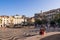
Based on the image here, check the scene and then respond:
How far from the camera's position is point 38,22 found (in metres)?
99.8

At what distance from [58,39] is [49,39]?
4.26ft

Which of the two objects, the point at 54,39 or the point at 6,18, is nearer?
the point at 54,39

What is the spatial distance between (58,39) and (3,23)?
272ft

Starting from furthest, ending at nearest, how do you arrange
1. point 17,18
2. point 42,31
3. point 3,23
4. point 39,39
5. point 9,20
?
point 17,18 → point 9,20 → point 3,23 → point 42,31 → point 39,39

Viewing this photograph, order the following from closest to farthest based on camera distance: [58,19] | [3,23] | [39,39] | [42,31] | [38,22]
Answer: [39,39]
[42,31]
[58,19]
[38,22]
[3,23]

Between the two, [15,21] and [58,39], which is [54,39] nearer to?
[58,39]

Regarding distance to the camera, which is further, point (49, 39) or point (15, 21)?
point (15, 21)

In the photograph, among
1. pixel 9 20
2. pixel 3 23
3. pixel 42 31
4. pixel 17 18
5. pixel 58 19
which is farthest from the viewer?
pixel 17 18

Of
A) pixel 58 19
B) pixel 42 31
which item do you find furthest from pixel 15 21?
pixel 42 31

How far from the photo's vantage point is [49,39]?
26.4 meters

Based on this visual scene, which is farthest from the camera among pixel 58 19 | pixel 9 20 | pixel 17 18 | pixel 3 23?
pixel 17 18

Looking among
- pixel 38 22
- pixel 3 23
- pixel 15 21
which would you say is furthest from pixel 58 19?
pixel 15 21

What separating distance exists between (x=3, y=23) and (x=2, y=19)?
354 cm

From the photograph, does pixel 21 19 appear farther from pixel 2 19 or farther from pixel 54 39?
pixel 54 39
